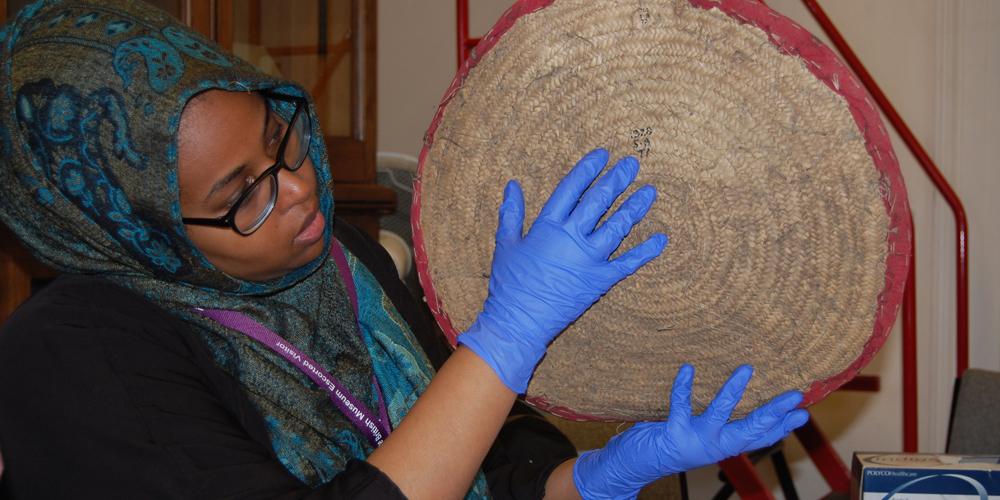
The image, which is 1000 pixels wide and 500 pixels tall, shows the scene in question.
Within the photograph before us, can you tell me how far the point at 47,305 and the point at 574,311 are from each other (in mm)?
574

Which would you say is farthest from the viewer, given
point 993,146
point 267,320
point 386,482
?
point 993,146

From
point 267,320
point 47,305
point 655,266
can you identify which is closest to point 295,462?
point 267,320

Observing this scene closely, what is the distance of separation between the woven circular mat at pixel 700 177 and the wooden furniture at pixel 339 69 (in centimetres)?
116

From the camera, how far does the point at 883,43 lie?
2861mm

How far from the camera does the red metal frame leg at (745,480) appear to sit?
199 cm

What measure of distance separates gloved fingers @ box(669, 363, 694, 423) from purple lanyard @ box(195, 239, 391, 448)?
14.3 inches

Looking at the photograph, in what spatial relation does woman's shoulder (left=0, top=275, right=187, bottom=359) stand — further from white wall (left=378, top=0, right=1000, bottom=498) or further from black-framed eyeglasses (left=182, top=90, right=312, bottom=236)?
white wall (left=378, top=0, right=1000, bottom=498)

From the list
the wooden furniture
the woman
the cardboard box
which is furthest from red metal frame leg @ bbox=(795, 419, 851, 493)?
the woman

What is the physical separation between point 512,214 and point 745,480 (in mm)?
1316

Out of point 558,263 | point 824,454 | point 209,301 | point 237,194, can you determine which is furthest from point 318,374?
point 824,454

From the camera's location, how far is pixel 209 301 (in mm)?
1099

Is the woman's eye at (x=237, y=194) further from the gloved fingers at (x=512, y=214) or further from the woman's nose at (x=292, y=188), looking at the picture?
the gloved fingers at (x=512, y=214)

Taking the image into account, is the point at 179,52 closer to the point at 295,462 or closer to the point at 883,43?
the point at 295,462

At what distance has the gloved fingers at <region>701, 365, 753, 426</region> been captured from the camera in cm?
96
